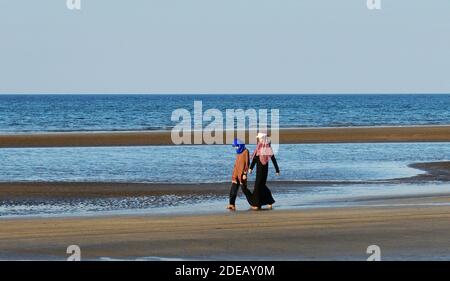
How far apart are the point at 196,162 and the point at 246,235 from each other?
57.2 feet

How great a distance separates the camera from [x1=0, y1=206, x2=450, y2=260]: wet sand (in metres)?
13.3

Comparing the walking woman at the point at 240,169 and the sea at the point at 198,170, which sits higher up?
the walking woman at the point at 240,169

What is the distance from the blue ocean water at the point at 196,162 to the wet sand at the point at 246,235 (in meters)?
9.04

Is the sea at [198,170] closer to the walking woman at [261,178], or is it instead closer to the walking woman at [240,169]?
the walking woman at [240,169]

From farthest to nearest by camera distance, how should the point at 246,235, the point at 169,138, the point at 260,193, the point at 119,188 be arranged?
the point at 169,138
the point at 119,188
the point at 260,193
the point at 246,235

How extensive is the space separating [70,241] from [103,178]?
12486mm

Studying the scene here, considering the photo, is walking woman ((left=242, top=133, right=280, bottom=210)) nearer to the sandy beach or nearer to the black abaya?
the black abaya

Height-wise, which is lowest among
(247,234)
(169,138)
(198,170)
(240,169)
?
(169,138)

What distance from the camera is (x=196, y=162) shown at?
32.4 m

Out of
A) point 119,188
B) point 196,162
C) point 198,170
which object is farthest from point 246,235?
point 196,162

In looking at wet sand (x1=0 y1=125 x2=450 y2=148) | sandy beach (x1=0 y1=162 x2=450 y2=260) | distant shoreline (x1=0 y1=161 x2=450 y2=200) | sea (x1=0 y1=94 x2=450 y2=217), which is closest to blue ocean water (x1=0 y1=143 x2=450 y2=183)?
sea (x1=0 y1=94 x2=450 y2=217)

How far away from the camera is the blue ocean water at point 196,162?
27.3 meters

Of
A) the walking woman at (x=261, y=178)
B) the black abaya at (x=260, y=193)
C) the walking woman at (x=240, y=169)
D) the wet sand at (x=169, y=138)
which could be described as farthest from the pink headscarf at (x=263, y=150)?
the wet sand at (x=169, y=138)

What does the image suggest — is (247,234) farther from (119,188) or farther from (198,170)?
(198,170)
